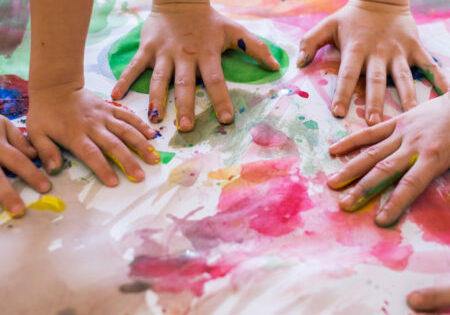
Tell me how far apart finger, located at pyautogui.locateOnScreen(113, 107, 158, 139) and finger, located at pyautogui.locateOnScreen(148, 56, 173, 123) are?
0.03 m

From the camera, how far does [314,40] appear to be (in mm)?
951

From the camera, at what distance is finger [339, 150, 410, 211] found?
2.13 feet

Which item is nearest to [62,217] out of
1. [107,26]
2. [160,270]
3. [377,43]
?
[160,270]

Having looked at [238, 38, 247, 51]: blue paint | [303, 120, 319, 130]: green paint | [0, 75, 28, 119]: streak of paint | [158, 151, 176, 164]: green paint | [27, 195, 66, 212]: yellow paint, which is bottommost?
[27, 195, 66, 212]: yellow paint

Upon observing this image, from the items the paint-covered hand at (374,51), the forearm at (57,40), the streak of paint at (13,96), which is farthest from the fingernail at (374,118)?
the streak of paint at (13,96)

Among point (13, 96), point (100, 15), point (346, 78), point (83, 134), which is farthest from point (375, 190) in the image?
point (100, 15)

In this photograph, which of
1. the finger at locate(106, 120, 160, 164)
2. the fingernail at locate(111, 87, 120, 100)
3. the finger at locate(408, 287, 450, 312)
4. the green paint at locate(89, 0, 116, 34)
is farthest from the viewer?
the green paint at locate(89, 0, 116, 34)

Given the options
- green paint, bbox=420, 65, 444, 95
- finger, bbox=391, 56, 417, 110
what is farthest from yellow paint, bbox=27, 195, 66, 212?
green paint, bbox=420, 65, 444, 95

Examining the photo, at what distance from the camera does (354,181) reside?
2.26ft

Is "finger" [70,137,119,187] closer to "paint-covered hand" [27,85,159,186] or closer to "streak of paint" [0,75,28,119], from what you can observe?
"paint-covered hand" [27,85,159,186]

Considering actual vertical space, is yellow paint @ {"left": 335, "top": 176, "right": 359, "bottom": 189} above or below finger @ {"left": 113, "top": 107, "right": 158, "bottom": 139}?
above

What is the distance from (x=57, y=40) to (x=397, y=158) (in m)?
0.59

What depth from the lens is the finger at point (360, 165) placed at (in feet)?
2.23

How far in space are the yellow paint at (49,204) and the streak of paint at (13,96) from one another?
225 millimetres
